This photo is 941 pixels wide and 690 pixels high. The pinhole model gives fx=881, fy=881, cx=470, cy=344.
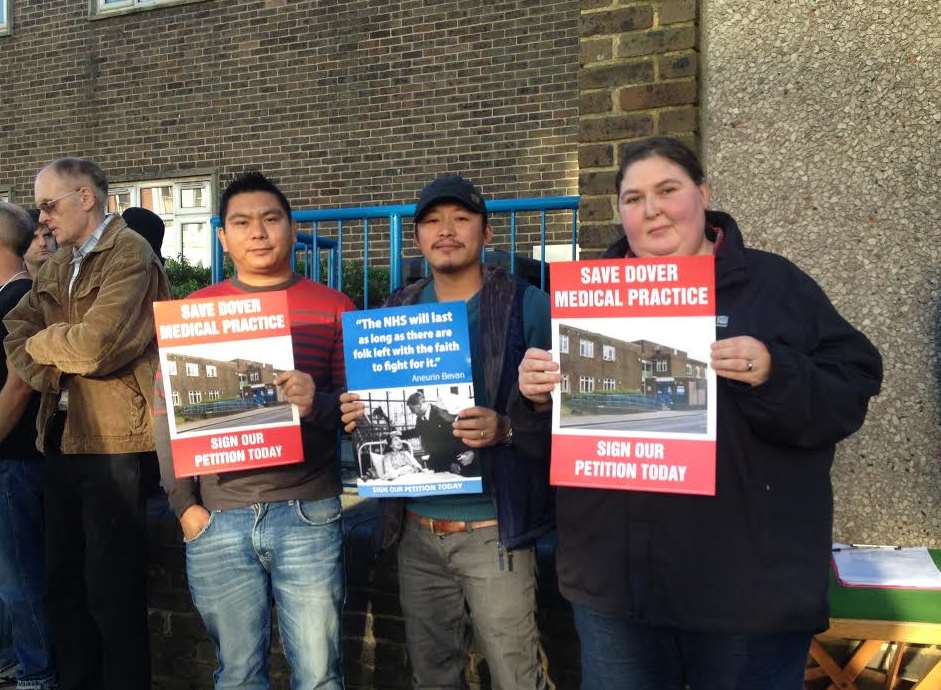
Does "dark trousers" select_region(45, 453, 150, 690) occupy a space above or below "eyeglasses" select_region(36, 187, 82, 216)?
below

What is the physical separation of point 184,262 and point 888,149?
7.97 metres

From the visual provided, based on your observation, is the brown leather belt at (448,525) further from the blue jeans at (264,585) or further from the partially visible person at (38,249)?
the partially visible person at (38,249)

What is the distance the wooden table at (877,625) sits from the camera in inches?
93.3

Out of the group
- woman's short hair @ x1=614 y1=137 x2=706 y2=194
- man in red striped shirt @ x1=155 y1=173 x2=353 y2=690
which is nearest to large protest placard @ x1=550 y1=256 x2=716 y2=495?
woman's short hair @ x1=614 y1=137 x2=706 y2=194

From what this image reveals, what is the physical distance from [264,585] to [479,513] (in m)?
0.69

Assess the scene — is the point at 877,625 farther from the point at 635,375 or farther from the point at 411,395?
the point at 411,395

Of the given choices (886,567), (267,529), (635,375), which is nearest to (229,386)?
(267,529)

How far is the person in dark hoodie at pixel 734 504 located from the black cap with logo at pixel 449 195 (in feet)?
1.90

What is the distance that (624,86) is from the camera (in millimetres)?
3061

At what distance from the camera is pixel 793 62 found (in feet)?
9.97

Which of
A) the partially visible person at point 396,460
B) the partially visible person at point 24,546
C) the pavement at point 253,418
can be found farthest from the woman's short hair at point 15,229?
the partially visible person at point 396,460

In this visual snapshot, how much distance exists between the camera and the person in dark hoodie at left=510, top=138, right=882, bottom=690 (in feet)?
5.89

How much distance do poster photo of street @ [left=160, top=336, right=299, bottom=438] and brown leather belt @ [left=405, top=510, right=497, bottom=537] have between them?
18.2 inches

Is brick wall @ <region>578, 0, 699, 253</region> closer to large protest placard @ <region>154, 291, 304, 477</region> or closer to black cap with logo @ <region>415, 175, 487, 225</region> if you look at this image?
black cap with logo @ <region>415, 175, 487, 225</region>
